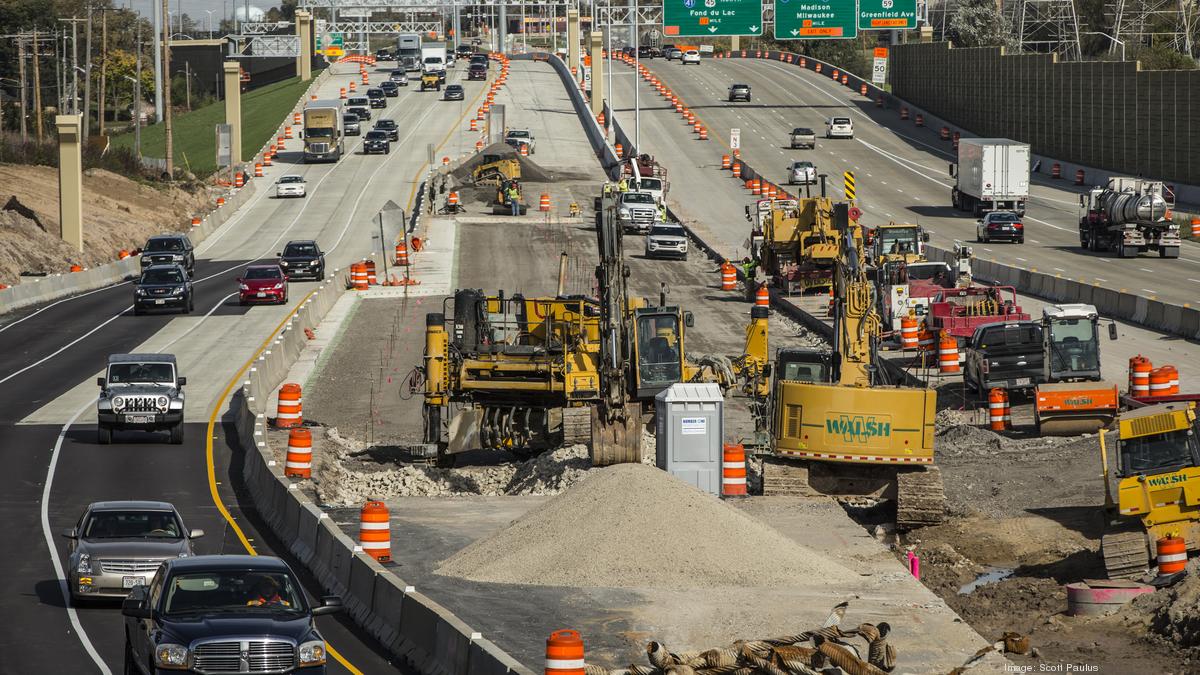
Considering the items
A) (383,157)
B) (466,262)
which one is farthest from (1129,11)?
(466,262)

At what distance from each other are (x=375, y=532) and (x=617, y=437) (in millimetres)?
8648

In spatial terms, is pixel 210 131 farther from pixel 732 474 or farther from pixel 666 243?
pixel 732 474

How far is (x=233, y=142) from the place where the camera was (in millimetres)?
108688

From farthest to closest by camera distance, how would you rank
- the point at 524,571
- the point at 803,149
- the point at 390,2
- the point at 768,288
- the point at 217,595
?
the point at 390,2 → the point at 803,149 → the point at 768,288 → the point at 524,571 → the point at 217,595

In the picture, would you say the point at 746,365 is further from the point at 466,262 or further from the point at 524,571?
the point at 466,262

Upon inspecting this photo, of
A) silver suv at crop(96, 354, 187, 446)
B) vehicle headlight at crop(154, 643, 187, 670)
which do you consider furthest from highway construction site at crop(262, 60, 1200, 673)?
vehicle headlight at crop(154, 643, 187, 670)

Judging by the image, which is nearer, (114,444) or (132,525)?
(132,525)

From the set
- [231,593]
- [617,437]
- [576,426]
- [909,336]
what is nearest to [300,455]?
[576,426]

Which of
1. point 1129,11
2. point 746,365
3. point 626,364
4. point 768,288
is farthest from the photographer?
point 1129,11

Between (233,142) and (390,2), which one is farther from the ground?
(390,2)

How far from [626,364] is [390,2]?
155444 millimetres

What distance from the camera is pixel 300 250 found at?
68.0m

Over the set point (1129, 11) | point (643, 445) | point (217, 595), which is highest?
point (1129, 11)

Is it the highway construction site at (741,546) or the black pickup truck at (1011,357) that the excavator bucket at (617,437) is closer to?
the highway construction site at (741,546)
